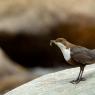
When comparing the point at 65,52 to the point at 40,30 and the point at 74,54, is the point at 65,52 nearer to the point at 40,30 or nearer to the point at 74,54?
the point at 74,54

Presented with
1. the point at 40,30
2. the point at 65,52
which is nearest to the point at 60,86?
the point at 65,52

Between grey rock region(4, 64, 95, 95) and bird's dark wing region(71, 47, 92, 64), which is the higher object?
bird's dark wing region(71, 47, 92, 64)

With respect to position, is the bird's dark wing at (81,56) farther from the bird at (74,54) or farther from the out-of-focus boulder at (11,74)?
the out-of-focus boulder at (11,74)

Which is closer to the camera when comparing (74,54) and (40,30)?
(74,54)

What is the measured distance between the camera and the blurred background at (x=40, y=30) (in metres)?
9.63

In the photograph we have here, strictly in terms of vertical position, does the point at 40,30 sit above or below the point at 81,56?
below

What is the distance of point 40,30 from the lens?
977cm

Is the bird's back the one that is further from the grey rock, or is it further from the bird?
the grey rock

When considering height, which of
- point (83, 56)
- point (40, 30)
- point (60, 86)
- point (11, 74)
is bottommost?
point (11, 74)

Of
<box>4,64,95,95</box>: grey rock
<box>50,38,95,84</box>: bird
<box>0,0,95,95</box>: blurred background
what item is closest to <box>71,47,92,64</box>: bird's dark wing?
<box>50,38,95,84</box>: bird

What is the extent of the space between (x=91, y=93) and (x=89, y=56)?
0.36 meters

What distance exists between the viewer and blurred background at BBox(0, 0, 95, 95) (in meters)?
9.63

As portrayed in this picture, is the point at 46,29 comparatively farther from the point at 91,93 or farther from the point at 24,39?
the point at 91,93

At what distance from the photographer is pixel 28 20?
32.2 feet
